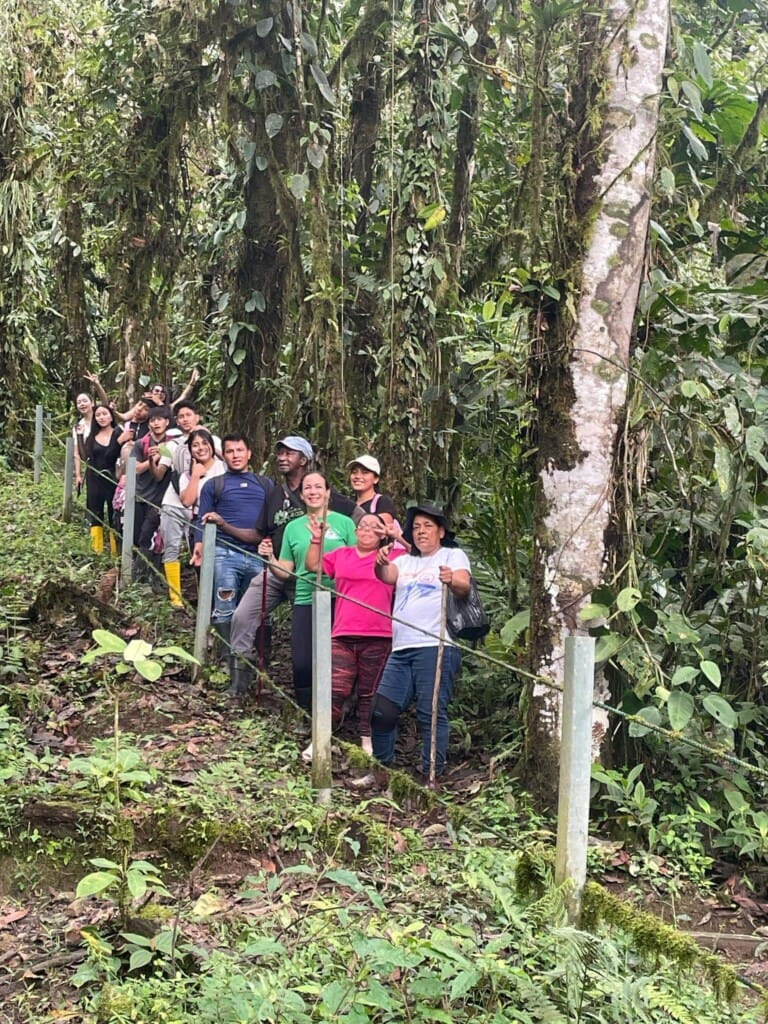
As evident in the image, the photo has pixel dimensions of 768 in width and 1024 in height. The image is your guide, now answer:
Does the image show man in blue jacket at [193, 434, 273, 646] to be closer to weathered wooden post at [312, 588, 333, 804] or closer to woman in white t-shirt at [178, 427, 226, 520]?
woman in white t-shirt at [178, 427, 226, 520]

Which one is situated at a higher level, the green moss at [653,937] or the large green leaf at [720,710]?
the large green leaf at [720,710]

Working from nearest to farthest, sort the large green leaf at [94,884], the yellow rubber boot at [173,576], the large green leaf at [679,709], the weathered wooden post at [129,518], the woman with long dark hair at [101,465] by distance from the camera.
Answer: the large green leaf at [94,884] → the large green leaf at [679,709] → the yellow rubber boot at [173,576] → the weathered wooden post at [129,518] → the woman with long dark hair at [101,465]

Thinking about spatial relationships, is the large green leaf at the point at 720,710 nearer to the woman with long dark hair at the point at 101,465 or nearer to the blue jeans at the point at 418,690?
the blue jeans at the point at 418,690

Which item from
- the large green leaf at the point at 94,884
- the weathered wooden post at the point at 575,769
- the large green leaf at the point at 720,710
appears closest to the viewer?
the large green leaf at the point at 94,884

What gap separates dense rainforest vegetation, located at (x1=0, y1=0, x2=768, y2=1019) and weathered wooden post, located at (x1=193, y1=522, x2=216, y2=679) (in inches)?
64.7

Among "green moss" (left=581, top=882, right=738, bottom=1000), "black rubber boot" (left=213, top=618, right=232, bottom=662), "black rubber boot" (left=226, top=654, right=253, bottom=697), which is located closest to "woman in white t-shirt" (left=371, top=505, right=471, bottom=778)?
"black rubber boot" (left=226, top=654, right=253, bottom=697)

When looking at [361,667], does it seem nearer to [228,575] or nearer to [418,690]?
[418,690]

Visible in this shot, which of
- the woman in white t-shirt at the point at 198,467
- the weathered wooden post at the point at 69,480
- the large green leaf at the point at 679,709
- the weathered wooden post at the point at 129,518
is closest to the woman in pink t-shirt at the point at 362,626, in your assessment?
the large green leaf at the point at 679,709

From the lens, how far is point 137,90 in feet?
31.8

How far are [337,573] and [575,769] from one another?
9.97 feet

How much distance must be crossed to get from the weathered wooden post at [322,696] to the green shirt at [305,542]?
133 centimetres

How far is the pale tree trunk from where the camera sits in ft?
17.0

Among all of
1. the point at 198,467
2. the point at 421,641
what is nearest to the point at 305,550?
the point at 421,641

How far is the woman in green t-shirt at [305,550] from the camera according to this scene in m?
6.48
